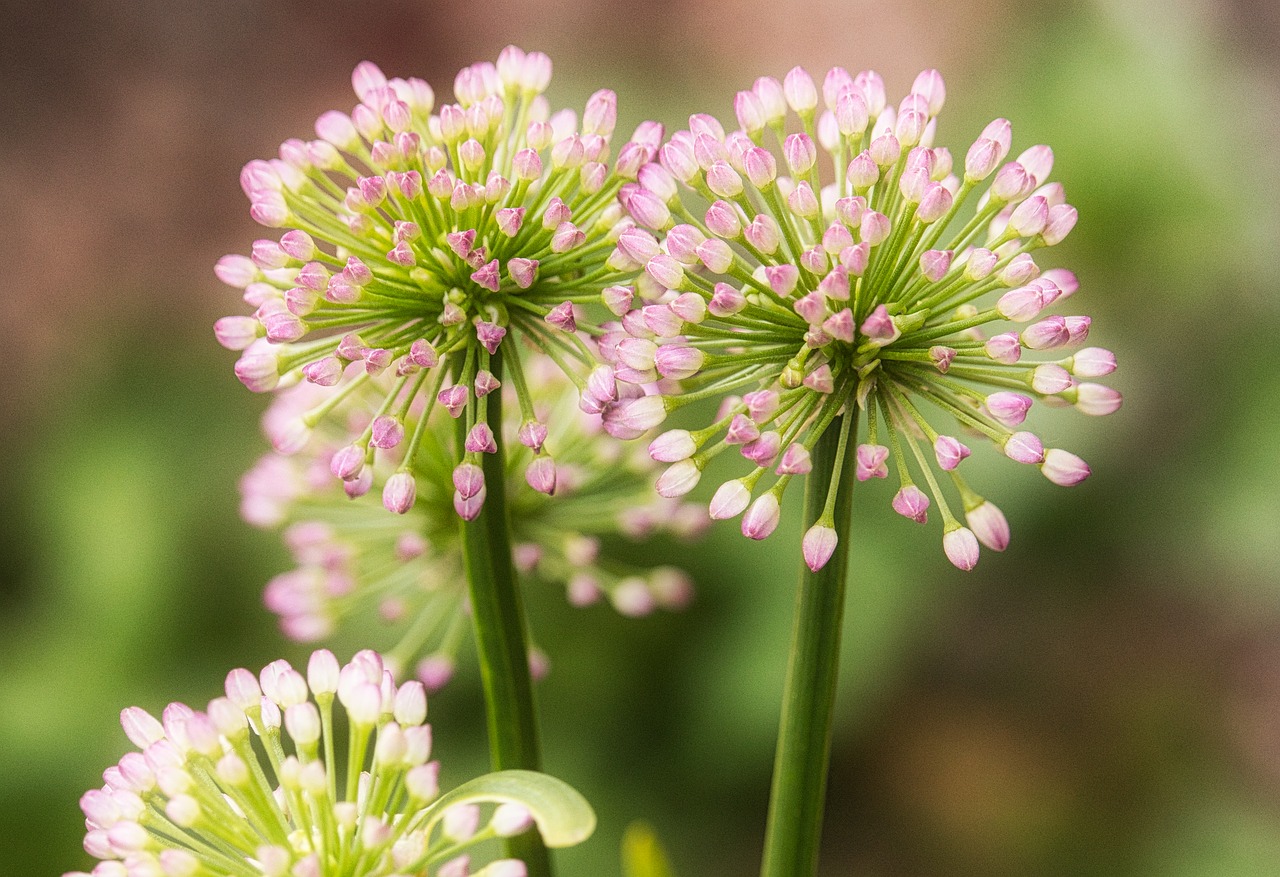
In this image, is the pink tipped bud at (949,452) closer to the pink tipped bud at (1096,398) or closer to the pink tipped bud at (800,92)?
the pink tipped bud at (1096,398)

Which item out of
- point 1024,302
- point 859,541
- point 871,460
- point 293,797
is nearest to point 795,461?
point 871,460

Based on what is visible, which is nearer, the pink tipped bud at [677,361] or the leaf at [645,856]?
the pink tipped bud at [677,361]

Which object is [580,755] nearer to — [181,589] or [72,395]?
[181,589]

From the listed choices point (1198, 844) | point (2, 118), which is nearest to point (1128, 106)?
point (1198, 844)

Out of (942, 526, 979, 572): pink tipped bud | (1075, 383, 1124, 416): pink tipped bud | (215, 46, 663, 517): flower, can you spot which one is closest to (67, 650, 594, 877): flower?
(215, 46, 663, 517): flower

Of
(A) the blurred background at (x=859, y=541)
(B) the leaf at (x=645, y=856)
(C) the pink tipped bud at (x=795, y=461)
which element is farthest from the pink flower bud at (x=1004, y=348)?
(A) the blurred background at (x=859, y=541)

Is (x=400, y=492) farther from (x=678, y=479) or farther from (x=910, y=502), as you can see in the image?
(x=910, y=502)
